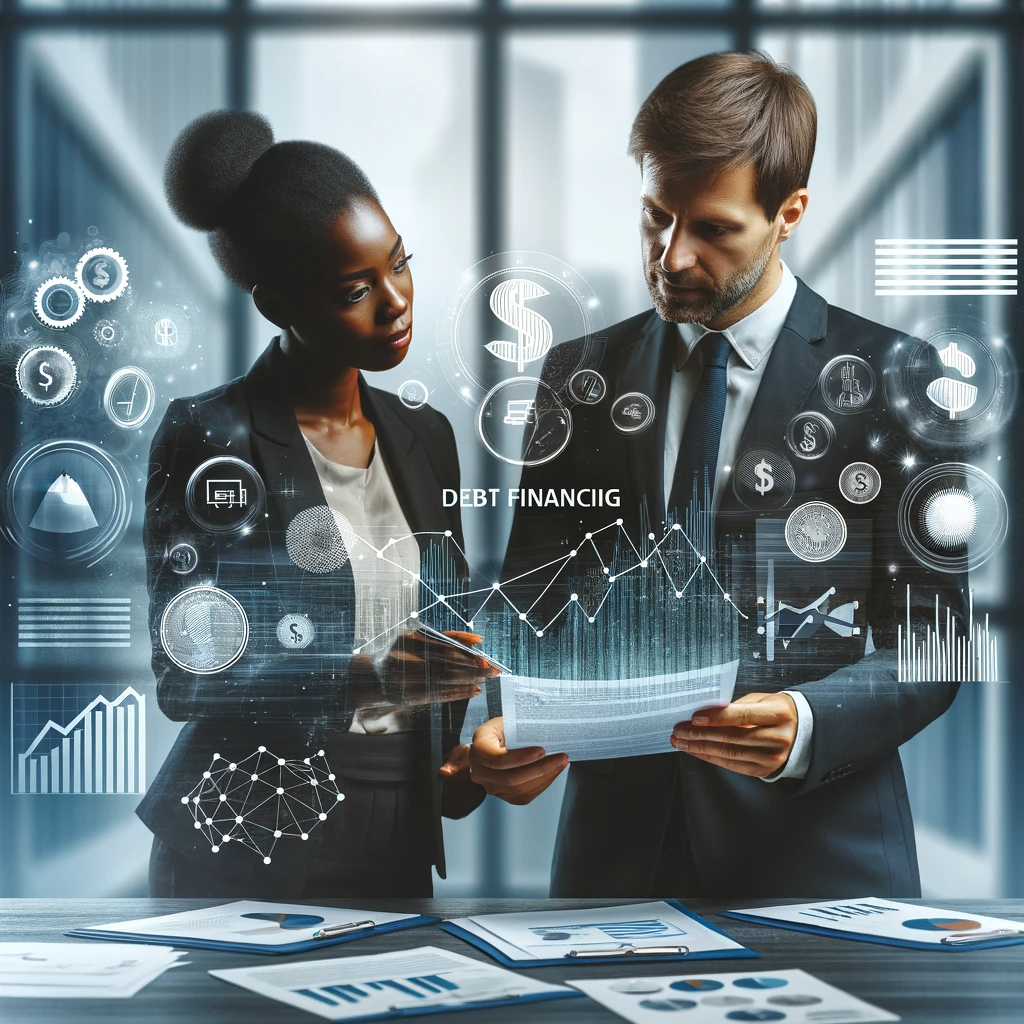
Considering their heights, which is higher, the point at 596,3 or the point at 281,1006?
the point at 596,3

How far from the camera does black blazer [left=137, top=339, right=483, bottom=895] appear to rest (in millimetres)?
1872

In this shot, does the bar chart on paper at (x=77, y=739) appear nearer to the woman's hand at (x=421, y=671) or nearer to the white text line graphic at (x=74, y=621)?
the white text line graphic at (x=74, y=621)

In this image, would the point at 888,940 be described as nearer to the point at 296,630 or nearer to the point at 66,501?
the point at 296,630

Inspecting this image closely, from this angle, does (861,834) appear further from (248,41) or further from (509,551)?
(248,41)

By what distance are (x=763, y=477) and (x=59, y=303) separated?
4.50 ft

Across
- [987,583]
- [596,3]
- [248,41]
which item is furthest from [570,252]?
[987,583]

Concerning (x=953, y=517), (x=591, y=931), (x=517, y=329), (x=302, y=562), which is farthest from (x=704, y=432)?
(x=591, y=931)

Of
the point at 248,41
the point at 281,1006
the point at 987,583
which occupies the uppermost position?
the point at 248,41

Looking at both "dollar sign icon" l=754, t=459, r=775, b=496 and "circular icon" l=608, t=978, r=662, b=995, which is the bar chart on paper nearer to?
"circular icon" l=608, t=978, r=662, b=995

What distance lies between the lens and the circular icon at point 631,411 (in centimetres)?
191

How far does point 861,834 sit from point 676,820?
34 centimetres

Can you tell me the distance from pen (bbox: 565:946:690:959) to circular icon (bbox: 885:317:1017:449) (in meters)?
1.06

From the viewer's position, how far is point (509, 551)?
6.23 ft

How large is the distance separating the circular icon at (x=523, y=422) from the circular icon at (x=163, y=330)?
1.91ft
